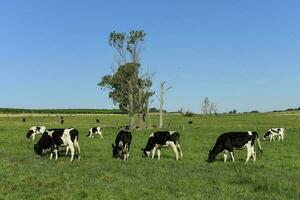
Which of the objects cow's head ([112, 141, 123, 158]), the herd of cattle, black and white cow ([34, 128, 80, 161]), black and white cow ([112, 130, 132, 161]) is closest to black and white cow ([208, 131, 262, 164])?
the herd of cattle

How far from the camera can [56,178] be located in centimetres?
1647

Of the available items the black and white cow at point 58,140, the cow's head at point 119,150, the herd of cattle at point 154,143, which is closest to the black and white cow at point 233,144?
the herd of cattle at point 154,143

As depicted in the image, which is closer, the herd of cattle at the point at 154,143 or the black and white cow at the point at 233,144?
the black and white cow at the point at 233,144

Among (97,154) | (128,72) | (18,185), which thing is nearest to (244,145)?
(97,154)

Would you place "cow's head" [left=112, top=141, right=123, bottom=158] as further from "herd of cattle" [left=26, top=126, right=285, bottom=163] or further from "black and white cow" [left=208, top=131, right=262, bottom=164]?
"black and white cow" [left=208, top=131, right=262, bottom=164]

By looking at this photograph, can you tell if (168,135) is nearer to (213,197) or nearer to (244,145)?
(244,145)

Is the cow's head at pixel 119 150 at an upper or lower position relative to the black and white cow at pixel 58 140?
lower

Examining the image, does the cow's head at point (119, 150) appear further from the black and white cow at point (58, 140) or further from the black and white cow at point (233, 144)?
the black and white cow at point (233, 144)

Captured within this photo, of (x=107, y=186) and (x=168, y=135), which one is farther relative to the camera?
(x=168, y=135)

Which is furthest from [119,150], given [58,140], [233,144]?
[233,144]

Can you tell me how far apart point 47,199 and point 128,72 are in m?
55.9

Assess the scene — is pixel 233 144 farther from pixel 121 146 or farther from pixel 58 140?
pixel 58 140

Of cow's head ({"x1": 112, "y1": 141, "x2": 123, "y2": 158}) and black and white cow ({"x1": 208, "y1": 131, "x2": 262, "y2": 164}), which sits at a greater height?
black and white cow ({"x1": 208, "y1": 131, "x2": 262, "y2": 164})

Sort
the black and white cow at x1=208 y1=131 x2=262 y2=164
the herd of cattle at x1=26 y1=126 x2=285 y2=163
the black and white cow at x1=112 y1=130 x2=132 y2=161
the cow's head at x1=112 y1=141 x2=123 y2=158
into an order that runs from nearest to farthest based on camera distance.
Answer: the black and white cow at x1=208 y1=131 x2=262 y2=164, the herd of cattle at x1=26 y1=126 x2=285 y2=163, the black and white cow at x1=112 y1=130 x2=132 y2=161, the cow's head at x1=112 y1=141 x2=123 y2=158
